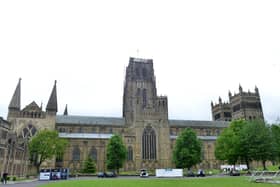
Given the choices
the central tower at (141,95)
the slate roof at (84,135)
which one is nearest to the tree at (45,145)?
the slate roof at (84,135)

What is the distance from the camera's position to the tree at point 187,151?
6850 centimetres

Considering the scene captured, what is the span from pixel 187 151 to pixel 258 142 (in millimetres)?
18070

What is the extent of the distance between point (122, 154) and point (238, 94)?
232ft

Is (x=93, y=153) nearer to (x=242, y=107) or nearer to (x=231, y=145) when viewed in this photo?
(x=231, y=145)

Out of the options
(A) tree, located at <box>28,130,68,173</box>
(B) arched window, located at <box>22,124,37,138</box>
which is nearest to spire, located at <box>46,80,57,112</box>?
(B) arched window, located at <box>22,124,37,138</box>

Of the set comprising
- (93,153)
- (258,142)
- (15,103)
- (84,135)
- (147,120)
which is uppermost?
(15,103)

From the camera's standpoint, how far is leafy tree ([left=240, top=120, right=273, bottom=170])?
56688 mm

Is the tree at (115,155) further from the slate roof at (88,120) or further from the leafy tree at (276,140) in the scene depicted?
the leafy tree at (276,140)

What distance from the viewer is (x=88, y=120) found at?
317 feet

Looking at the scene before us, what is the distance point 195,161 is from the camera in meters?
68.6

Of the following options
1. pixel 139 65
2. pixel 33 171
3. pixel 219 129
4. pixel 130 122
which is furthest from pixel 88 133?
pixel 219 129

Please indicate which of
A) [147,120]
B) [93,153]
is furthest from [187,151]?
[93,153]

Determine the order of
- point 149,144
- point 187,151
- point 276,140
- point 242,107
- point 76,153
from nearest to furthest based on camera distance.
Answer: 1. point 276,140
2. point 187,151
3. point 76,153
4. point 149,144
5. point 242,107

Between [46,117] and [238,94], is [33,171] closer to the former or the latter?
[46,117]
